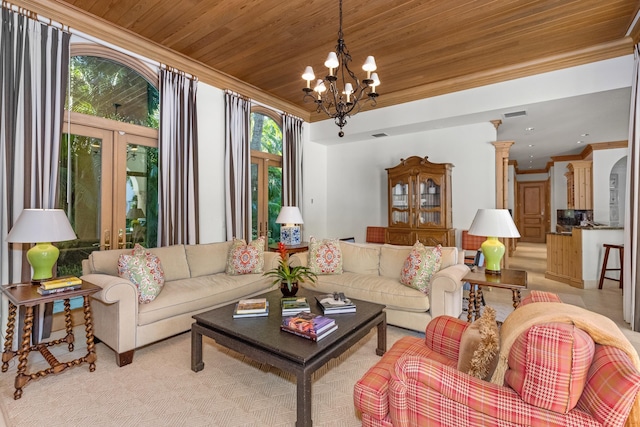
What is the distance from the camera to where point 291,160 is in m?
5.84

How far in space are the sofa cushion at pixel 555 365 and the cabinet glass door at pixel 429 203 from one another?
14.1ft

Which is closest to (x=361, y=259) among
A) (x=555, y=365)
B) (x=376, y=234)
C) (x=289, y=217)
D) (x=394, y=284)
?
(x=394, y=284)

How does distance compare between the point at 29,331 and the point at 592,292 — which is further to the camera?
the point at 592,292

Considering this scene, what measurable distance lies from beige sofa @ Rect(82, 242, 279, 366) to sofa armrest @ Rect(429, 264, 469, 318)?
197 centimetres

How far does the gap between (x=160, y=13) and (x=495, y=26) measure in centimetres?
352

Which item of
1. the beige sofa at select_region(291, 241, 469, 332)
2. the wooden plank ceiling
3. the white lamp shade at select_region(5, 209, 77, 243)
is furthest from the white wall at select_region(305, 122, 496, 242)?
the white lamp shade at select_region(5, 209, 77, 243)

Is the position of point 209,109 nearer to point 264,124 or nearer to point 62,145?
point 264,124

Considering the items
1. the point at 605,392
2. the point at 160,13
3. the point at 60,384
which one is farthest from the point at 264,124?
the point at 605,392

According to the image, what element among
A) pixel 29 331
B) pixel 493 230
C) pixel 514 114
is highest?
pixel 514 114

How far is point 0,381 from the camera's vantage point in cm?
224

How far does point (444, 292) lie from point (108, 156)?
395 cm

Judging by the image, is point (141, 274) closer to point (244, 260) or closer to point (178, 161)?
point (244, 260)

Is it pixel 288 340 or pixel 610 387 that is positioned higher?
pixel 610 387

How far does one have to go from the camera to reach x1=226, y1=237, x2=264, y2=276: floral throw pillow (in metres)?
Answer: 3.75
